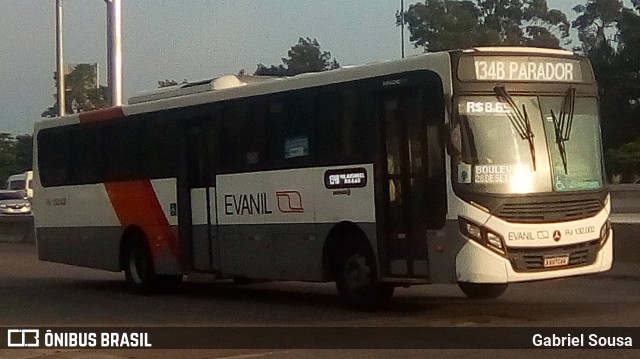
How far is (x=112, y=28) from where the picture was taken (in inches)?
1057

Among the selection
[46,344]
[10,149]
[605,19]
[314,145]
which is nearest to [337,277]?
[314,145]

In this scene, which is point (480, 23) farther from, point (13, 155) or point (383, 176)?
point (383, 176)

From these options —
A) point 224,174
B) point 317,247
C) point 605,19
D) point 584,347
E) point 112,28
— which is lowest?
point 584,347

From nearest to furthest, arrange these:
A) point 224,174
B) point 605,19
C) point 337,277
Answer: point 337,277, point 224,174, point 605,19

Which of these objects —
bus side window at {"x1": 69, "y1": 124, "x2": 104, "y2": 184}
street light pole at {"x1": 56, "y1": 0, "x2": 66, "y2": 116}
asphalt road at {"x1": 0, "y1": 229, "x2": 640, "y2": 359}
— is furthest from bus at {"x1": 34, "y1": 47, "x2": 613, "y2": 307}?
street light pole at {"x1": 56, "y1": 0, "x2": 66, "y2": 116}

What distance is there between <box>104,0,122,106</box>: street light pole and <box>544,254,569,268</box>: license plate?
587 inches

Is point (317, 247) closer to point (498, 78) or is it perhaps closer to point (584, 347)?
point (498, 78)

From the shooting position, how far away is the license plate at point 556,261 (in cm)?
1370

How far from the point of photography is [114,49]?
26.7 m

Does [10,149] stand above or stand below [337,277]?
above

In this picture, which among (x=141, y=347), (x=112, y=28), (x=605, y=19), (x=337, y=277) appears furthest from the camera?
(x=605, y=19)

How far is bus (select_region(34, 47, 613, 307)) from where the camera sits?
13656 millimetres

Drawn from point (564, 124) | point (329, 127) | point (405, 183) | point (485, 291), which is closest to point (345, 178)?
point (329, 127)

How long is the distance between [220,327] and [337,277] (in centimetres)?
208
